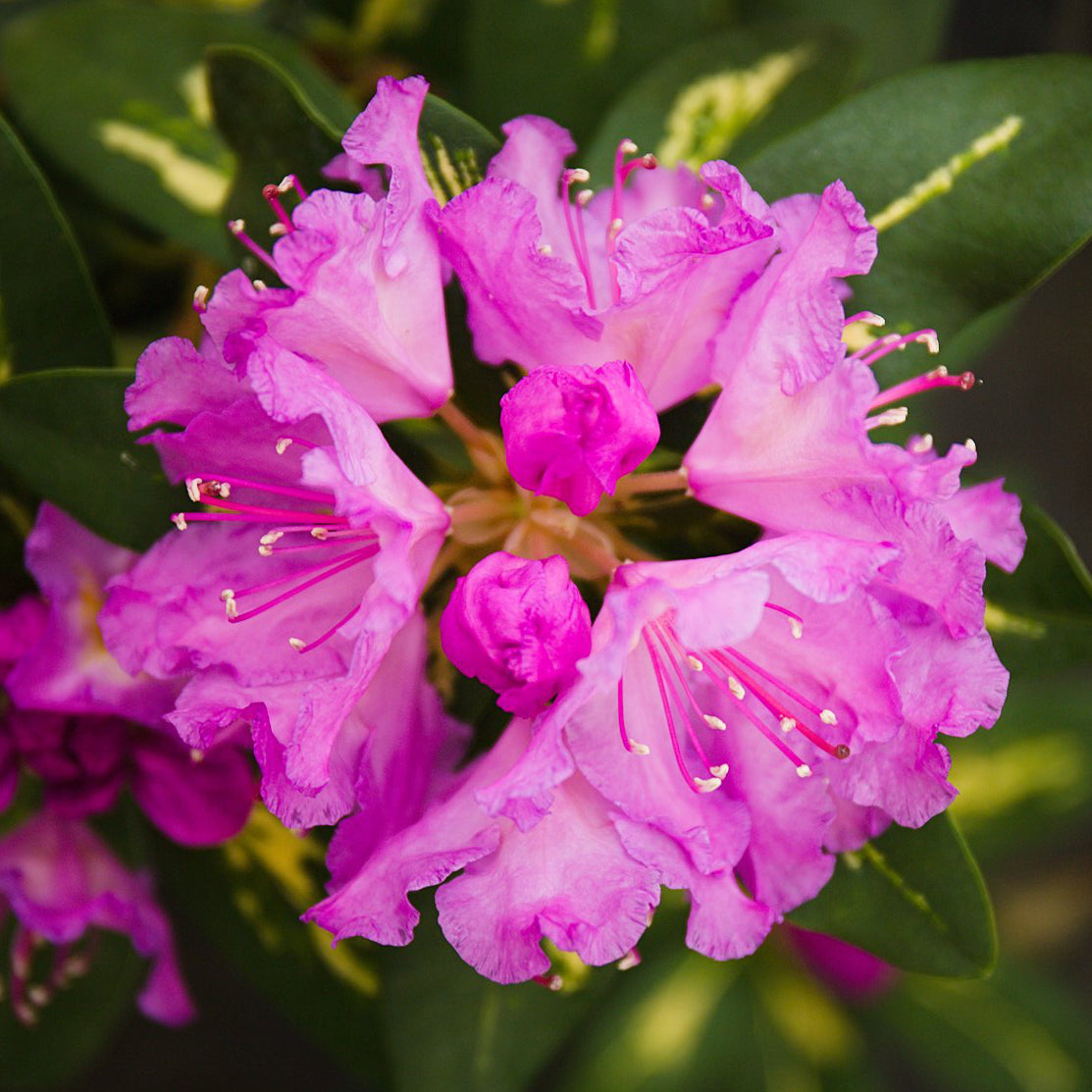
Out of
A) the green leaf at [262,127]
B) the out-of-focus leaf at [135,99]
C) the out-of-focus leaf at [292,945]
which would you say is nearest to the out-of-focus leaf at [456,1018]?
the out-of-focus leaf at [292,945]

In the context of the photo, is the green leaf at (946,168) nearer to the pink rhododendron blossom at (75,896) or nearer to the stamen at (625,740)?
the stamen at (625,740)

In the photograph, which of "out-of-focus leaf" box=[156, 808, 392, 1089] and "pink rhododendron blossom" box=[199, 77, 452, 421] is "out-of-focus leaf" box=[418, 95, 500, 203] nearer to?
"pink rhododendron blossom" box=[199, 77, 452, 421]

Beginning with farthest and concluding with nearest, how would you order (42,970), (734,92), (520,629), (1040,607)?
(42,970), (734,92), (1040,607), (520,629)

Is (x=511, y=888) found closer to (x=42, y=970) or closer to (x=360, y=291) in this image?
(x=360, y=291)

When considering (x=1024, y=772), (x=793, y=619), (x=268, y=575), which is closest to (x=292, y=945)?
(x=268, y=575)

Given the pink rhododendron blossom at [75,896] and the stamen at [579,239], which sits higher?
the stamen at [579,239]

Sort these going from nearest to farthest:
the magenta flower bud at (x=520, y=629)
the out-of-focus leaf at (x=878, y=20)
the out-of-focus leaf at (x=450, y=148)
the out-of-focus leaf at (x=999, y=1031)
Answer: the magenta flower bud at (x=520, y=629), the out-of-focus leaf at (x=450, y=148), the out-of-focus leaf at (x=878, y=20), the out-of-focus leaf at (x=999, y=1031)
